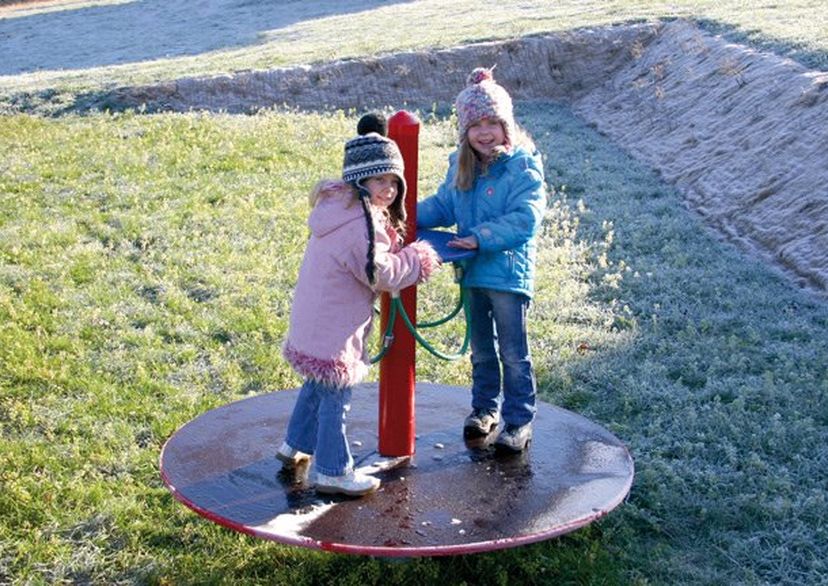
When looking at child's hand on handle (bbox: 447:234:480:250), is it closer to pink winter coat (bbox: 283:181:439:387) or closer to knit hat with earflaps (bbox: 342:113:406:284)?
pink winter coat (bbox: 283:181:439:387)

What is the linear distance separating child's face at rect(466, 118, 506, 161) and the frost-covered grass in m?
1.77

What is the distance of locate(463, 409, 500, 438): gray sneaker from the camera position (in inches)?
213

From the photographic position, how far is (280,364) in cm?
704

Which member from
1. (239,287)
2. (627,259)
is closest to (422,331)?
(239,287)

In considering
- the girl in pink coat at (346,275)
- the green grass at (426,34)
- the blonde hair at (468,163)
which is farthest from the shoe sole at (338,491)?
the green grass at (426,34)

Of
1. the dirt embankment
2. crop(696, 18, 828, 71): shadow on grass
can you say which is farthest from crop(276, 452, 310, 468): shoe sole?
crop(696, 18, 828, 71): shadow on grass

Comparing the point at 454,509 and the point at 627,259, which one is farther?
the point at 627,259

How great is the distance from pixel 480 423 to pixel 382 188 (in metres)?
1.41

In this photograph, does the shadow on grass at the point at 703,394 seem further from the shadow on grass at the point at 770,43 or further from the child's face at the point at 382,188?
the shadow on grass at the point at 770,43

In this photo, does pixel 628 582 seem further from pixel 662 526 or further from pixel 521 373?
pixel 521 373

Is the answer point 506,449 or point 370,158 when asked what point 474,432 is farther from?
point 370,158

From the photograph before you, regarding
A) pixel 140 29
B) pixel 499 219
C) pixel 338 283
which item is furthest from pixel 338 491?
pixel 140 29

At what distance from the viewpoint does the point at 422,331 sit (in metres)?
7.86

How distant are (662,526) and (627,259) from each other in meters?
4.42
